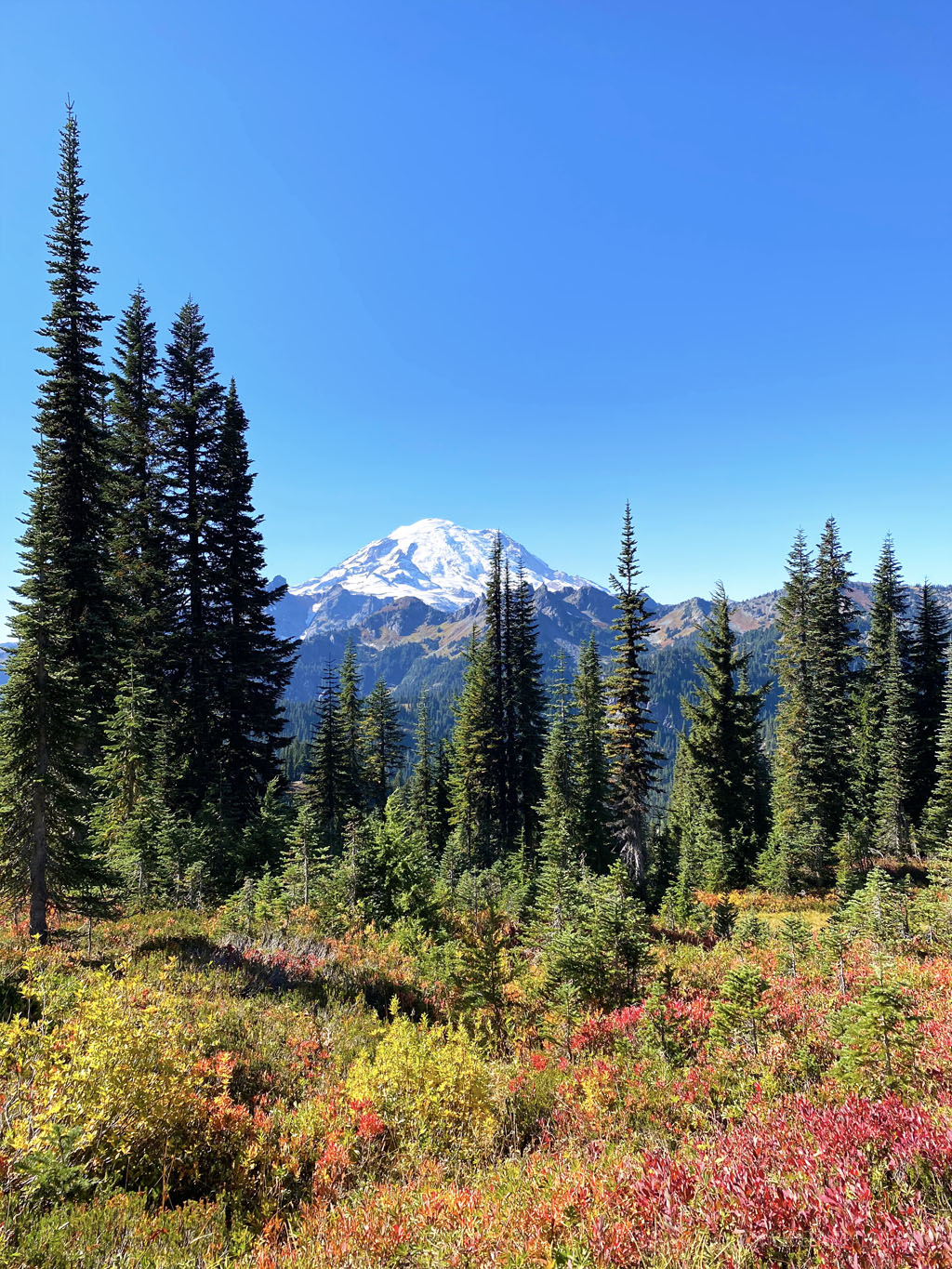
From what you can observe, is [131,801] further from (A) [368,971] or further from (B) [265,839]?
(A) [368,971]

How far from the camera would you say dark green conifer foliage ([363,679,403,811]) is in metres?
51.1

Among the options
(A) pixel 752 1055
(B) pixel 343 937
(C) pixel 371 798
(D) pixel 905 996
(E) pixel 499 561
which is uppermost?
(E) pixel 499 561

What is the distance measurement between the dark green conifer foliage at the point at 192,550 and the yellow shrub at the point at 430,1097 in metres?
18.1

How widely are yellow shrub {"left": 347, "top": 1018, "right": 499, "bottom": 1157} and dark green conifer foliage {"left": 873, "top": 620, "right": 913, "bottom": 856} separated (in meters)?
34.0

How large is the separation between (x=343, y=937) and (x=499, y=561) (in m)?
27.2

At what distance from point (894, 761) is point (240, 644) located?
126 feet

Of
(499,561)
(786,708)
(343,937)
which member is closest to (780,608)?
(786,708)

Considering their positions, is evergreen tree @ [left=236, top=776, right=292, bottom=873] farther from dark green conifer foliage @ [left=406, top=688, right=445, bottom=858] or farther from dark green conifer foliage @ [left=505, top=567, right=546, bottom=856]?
dark green conifer foliage @ [left=406, top=688, right=445, bottom=858]

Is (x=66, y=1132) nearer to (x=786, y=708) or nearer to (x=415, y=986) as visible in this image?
(x=415, y=986)

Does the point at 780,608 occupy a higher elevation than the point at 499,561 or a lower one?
lower

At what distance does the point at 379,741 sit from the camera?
5300cm

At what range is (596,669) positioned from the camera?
35562 mm

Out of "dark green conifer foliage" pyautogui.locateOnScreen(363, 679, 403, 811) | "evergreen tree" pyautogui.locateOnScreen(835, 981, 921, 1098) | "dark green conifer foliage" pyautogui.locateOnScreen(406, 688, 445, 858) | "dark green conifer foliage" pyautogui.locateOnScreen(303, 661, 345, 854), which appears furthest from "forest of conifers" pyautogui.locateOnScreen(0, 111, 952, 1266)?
"dark green conifer foliage" pyautogui.locateOnScreen(363, 679, 403, 811)

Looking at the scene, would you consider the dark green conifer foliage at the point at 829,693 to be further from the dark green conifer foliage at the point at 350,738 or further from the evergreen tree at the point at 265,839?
the dark green conifer foliage at the point at 350,738
